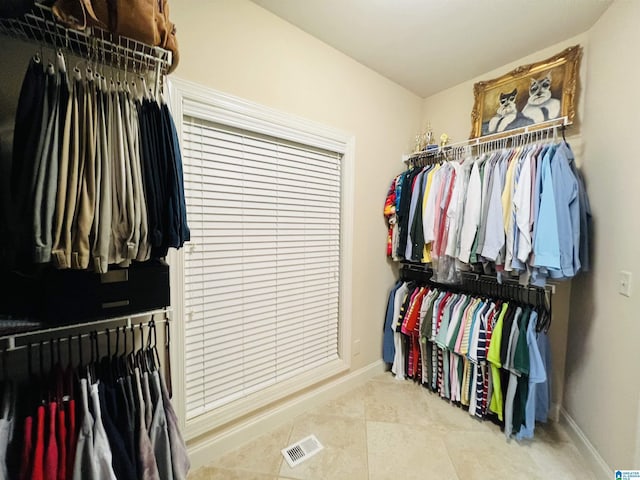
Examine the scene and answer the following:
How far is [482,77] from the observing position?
2.21 metres

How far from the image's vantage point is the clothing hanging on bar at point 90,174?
73 centimetres

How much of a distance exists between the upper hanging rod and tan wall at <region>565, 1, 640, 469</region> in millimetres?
2242

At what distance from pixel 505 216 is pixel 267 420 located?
6.77 ft

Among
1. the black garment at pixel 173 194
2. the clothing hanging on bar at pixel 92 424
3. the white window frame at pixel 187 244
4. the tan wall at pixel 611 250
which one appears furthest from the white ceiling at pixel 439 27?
the clothing hanging on bar at pixel 92 424

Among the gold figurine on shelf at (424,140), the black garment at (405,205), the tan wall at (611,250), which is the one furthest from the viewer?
the gold figurine on shelf at (424,140)

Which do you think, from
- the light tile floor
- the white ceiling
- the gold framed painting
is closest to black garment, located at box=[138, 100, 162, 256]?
the white ceiling

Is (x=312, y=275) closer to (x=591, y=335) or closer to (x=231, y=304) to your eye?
(x=231, y=304)

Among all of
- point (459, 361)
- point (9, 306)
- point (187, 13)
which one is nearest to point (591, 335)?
point (459, 361)

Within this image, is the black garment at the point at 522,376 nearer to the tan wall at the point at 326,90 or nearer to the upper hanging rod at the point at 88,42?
the tan wall at the point at 326,90

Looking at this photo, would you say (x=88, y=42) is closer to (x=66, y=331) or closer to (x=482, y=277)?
(x=66, y=331)

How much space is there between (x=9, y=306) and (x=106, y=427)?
20.5 inches

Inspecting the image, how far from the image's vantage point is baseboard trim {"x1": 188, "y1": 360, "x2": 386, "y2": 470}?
1.52m

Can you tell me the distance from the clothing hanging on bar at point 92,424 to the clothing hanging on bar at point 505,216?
1.86m

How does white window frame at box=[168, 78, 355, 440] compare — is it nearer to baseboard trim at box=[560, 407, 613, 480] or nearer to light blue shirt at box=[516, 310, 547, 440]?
light blue shirt at box=[516, 310, 547, 440]
